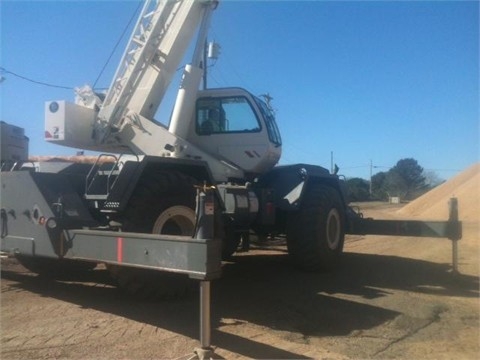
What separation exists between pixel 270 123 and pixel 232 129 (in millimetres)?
838

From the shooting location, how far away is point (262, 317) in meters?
5.90

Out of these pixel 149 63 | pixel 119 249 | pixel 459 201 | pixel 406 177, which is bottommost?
pixel 119 249

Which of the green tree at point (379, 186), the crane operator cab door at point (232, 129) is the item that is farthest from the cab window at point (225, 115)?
the green tree at point (379, 186)

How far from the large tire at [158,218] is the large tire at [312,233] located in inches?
112

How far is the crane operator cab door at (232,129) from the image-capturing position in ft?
29.4

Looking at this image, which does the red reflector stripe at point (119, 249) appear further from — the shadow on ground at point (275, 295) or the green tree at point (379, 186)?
the green tree at point (379, 186)

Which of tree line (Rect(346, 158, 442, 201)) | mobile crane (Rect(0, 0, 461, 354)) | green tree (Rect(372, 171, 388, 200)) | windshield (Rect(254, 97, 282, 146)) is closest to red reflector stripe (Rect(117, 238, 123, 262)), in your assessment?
mobile crane (Rect(0, 0, 461, 354))

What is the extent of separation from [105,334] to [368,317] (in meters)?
3.05

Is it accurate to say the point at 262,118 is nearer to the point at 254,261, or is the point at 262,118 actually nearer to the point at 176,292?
the point at 254,261

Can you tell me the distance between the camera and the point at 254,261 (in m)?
10.6

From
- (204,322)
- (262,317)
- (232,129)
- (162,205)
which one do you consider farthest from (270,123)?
(204,322)

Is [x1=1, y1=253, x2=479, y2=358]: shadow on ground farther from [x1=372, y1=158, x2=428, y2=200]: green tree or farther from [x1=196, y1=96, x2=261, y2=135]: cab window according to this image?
[x1=372, y1=158, x2=428, y2=200]: green tree

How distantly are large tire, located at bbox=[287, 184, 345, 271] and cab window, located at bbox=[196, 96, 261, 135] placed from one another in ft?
5.44

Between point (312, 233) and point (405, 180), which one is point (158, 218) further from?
point (405, 180)
